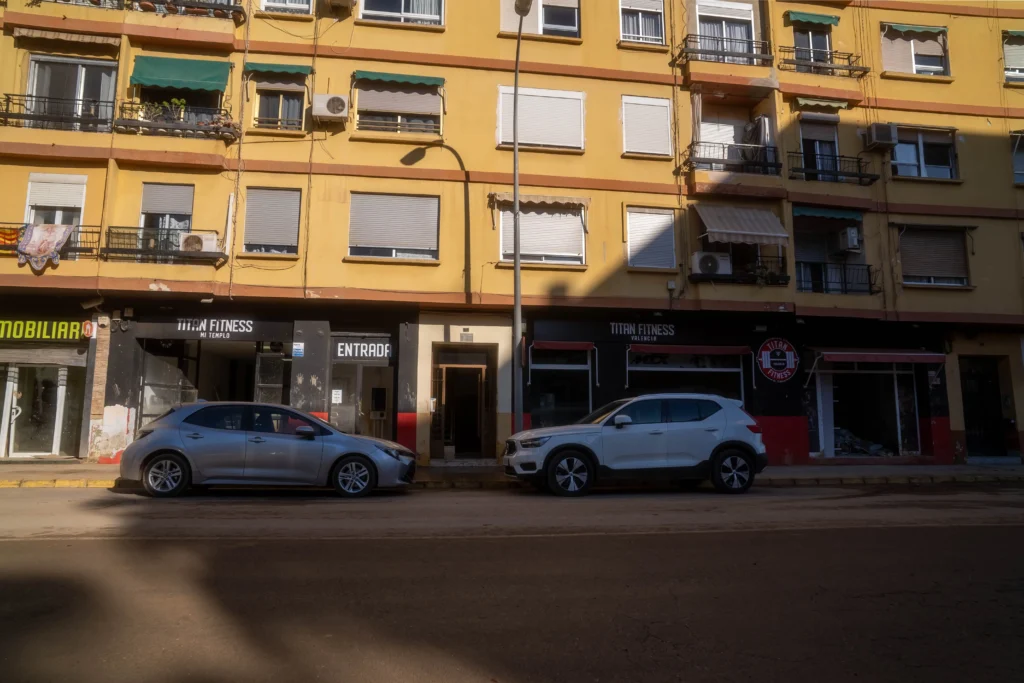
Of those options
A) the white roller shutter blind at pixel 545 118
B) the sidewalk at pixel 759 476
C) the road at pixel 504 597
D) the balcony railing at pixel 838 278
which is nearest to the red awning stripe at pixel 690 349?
the balcony railing at pixel 838 278

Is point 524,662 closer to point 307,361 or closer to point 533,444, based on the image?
point 533,444

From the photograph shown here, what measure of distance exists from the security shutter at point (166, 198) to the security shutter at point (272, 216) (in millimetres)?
1378

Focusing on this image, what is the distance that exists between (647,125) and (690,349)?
19.4 feet

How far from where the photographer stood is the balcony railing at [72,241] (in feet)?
49.1

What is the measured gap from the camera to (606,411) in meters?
11.8

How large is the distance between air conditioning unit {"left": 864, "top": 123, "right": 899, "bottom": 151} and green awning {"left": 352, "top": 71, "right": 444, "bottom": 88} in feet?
38.0

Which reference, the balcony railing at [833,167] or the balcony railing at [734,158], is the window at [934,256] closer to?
the balcony railing at [833,167]

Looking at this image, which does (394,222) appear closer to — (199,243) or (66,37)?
(199,243)

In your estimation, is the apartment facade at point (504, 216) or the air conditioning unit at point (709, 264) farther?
the air conditioning unit at point (709, 264)

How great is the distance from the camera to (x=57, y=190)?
15594mm

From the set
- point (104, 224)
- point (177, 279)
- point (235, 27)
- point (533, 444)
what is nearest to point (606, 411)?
point (533, 444)

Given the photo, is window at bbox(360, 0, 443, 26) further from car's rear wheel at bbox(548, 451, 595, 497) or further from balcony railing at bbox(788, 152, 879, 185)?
car's rear wheel at bbox(548, 451, 595, 497)

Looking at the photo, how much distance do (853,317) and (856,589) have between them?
13.9m

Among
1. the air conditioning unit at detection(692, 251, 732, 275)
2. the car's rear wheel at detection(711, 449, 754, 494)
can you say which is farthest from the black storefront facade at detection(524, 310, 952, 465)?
the car's rear wheel at detection(711, 449, 754, 494)
